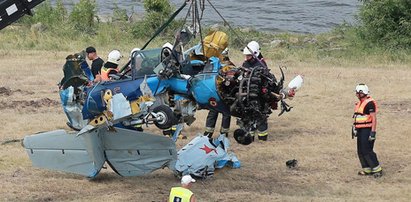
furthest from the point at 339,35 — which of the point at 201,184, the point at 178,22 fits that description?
the point at 201,184

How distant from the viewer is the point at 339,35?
120 ft

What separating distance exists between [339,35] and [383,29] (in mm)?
5864

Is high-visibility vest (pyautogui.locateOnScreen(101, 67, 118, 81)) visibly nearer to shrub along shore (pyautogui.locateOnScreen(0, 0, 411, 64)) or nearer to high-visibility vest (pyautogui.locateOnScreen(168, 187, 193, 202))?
high-visibility vest (pyautogui.locateOnScreen(168, 187, 193, 202))

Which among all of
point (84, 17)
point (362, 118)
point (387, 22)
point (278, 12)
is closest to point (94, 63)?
point (362, 118)

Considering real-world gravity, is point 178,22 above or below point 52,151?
below

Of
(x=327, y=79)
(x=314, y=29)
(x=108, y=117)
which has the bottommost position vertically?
(x=314, y=29)

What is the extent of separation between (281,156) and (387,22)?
53.4ft

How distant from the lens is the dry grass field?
13453 millimetres

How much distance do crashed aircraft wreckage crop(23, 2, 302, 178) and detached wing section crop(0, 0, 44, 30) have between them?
1.70 metres

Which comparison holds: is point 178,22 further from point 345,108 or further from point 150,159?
point 150,159

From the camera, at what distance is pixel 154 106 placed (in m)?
12.2

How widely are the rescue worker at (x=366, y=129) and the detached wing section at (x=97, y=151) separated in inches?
139

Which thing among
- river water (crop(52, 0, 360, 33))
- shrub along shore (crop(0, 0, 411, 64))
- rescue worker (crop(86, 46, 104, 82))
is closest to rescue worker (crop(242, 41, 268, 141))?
rescue worker (crop(86, 46, 104, 82))

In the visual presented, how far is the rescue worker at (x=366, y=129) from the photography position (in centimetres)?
1436
